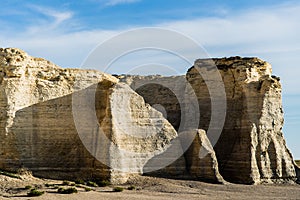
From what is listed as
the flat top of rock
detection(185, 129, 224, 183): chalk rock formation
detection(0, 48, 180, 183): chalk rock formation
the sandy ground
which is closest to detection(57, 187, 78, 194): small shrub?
the sandy ground

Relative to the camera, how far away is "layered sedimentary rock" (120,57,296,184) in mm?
32938

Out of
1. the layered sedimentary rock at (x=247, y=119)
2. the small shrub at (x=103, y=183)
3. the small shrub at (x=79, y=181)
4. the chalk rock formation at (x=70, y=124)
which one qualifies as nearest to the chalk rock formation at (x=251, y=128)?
the layered sedimentary rock at (x=247, y=119)

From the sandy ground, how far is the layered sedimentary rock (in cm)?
249

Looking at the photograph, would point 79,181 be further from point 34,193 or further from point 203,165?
point 203,165

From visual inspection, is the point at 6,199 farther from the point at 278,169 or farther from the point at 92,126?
the point at 278,169

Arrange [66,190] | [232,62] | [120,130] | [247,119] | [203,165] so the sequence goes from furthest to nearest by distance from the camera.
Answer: [232,62]
[247,119]
[203,165]
[120,130]
[66,190]

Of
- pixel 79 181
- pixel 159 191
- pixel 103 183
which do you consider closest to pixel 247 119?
pixel 159 191

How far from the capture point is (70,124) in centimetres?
2895

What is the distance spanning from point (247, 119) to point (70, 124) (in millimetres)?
12534

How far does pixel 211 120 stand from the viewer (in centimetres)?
3538

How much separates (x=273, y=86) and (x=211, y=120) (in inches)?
200

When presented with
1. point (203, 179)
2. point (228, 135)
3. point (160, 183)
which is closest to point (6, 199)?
point (160, 183)

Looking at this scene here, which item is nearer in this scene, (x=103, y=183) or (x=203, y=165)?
(x=103, y=183)

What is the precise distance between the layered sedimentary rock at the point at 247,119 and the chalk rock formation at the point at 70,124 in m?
5.59
